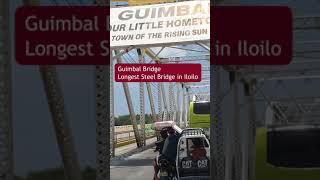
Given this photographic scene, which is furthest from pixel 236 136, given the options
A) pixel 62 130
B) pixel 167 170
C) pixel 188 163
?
pixel 167 170

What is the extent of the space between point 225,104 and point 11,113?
2.57 metres

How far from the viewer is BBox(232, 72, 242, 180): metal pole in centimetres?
478

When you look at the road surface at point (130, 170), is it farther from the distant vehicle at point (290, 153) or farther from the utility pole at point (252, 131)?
the utility pole at point (252, 131)

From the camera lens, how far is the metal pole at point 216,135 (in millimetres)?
3930

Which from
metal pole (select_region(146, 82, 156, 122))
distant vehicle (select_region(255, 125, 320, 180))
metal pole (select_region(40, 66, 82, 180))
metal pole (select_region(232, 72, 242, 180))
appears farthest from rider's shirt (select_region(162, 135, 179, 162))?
metal pole (select_region(146, 82, 156, 122))

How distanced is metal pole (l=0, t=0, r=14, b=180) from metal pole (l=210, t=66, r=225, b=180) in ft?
6.09

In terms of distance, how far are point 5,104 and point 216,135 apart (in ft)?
6.77

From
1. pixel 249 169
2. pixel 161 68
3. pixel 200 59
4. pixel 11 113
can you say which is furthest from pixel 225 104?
pixel 200 59

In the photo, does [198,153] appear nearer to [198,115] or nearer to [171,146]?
[171,146]

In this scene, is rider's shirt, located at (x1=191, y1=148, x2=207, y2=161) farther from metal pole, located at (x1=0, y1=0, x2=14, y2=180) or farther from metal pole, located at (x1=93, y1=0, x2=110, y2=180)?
metal pole, located at (x1=0, y1=0, x2=14, y2=180)

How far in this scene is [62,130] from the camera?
238 centimetres

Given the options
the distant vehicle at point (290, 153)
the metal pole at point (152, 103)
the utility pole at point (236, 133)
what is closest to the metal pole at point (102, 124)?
the utility pole at point (236, 133)

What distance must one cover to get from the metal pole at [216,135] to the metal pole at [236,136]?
41cm

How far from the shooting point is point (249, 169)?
5699 mm
